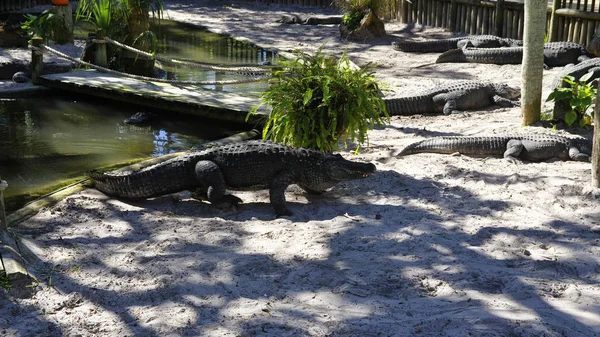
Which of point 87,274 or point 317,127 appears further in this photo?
point 317,127

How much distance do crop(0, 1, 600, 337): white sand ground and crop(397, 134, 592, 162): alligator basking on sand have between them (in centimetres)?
19

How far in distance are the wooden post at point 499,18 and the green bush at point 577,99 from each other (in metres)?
5.90

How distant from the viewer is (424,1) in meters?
14.8

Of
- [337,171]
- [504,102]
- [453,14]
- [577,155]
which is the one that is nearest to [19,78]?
[337,171]

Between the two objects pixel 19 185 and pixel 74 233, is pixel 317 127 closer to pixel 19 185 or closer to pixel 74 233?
pixel 74 233

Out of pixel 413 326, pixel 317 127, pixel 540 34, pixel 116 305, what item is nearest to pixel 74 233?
pixel 116 305

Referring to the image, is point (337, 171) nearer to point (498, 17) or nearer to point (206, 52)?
point (206, 52)

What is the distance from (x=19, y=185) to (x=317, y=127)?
8.89 ft

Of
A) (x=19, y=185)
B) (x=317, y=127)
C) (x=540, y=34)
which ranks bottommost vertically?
(x=19, y=185)

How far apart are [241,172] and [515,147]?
105 inches

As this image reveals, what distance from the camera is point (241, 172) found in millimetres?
5352

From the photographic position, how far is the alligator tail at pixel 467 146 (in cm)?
652

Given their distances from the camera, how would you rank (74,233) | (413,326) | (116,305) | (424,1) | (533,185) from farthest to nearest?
(424,1) < (533,185) < (74,233) < (116,305) < (413,326)

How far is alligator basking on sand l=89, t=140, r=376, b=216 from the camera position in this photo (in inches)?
209
